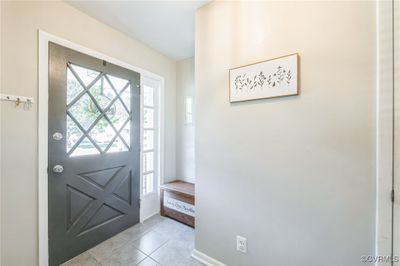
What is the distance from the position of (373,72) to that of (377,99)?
0.15 m

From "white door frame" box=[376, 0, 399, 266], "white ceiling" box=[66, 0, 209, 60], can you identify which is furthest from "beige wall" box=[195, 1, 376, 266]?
"white ceiling" box=[66, 0, 209, 60]

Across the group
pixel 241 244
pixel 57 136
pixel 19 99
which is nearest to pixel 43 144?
pixel 57 136

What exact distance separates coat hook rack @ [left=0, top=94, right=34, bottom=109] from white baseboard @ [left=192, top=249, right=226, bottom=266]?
2.04 meters

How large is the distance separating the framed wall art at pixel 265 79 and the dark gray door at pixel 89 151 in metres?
1.44

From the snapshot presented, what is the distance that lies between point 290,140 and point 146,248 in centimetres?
184

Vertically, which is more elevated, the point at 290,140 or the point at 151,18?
the point at 151,18

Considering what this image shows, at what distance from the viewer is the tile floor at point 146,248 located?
1.68 meters

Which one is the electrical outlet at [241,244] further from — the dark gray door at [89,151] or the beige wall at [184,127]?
the dark gray door at [89,151]

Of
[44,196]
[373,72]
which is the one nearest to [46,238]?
[44,196]

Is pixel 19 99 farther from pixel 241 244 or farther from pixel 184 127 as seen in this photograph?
pixel 241 244

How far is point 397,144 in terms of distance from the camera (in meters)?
0.92

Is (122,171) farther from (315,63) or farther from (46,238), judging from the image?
(315,63)

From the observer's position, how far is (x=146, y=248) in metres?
1.88

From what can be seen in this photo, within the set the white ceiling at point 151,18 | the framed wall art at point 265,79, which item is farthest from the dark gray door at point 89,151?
the framed wall art at point 265,79
